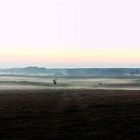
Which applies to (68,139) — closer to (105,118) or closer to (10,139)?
(10,139)

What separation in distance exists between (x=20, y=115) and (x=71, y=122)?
7045 mm

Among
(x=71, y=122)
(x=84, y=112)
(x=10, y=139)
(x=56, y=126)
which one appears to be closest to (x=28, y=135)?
(x=10, y=139)

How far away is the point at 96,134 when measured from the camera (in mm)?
24750

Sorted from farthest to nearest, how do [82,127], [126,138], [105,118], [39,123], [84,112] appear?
[84,112] < [105,118] < [39,123] < [82,127] < [126,138]

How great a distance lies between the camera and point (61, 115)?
3450 centimetres

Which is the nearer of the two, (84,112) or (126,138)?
(126,138)

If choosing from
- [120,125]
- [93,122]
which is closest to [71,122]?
[93,122]

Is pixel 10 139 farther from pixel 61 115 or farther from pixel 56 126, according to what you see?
pixel 61 115

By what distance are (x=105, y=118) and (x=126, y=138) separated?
28.1 feet

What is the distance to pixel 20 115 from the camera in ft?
116

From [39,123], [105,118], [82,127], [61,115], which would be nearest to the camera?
[82,127]

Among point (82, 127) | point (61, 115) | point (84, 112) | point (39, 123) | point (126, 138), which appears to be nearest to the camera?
point (126, 138)

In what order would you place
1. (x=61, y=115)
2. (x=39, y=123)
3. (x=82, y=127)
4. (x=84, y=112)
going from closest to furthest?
(x=82, y=127)
(x=39, y=123)
(x=61, y=115)
(x=84, y=112)

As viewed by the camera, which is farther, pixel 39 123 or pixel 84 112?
pixel 84 112
